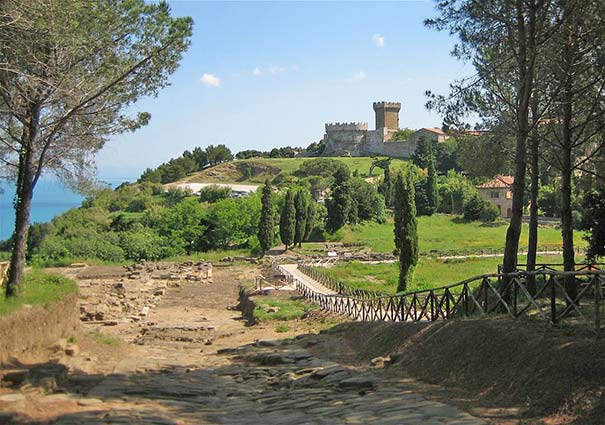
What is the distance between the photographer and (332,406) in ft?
30.4

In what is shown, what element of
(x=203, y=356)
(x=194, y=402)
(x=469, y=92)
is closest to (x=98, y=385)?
(x=194, y=402)

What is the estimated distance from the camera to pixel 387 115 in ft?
454

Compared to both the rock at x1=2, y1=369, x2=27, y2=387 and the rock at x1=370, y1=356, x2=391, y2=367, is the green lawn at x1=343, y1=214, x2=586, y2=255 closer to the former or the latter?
the rock at x1=370, y1=356, x2=391, y2=367

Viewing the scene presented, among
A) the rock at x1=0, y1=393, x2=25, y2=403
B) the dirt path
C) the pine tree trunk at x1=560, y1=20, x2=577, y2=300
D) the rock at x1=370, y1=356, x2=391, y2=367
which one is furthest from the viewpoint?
the pine tree trunk at x1=560, y1=20, x2=577, y2=300

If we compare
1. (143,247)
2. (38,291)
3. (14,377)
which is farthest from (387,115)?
(14,377)

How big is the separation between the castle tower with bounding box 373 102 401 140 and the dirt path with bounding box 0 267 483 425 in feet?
401

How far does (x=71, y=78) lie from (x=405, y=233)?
22.7m

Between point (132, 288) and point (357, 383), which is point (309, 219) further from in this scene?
point (357, 383)

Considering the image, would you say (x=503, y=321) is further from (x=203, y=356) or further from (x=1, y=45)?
(x=1, y=45)

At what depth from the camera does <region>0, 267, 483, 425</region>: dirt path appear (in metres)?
8.57

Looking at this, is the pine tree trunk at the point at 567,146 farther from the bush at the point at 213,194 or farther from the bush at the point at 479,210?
the bush at the point at 213,194

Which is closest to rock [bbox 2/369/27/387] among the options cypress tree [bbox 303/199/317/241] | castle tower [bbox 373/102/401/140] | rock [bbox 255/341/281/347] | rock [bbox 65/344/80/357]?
rock [bbox 65/344/80/357]

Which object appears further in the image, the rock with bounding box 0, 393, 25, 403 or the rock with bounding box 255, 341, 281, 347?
the rock with bounding box 255, 341, 281, 347

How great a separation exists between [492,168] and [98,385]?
1288 centimetres
